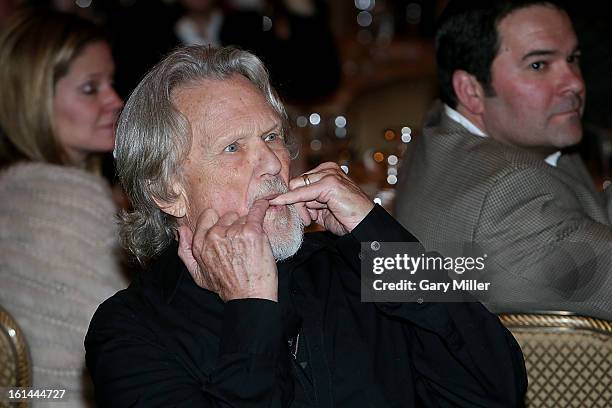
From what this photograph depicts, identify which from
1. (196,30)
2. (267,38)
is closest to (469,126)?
(267,38)

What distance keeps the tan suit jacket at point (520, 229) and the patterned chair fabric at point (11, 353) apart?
112 cm

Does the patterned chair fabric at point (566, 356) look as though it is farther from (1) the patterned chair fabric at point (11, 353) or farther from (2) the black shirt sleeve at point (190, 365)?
(1) the patterned chair fabric at point (11, 353)

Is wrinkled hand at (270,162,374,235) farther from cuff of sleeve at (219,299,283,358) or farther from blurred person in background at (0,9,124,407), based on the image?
blurred person in background at (0,9,124,407)

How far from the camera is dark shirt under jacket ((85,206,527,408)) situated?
186 centimetres

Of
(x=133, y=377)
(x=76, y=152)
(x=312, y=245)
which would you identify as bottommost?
(x=133, y=377)

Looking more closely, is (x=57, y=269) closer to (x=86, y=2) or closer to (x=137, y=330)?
(x=137, y=330)

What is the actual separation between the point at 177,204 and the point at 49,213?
2.48 ft

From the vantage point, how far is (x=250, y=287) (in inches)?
75.2

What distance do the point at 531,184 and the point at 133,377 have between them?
1.16 m

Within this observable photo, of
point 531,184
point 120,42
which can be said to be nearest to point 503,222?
point 531,184

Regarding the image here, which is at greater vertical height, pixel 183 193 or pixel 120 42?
pixel 120 42

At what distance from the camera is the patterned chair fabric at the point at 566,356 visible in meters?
2.21

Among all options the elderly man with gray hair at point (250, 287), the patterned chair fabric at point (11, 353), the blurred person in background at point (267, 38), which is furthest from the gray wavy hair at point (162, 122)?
the blurred person in background at point (267, 38)

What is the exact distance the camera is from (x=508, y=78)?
287 centimetres
